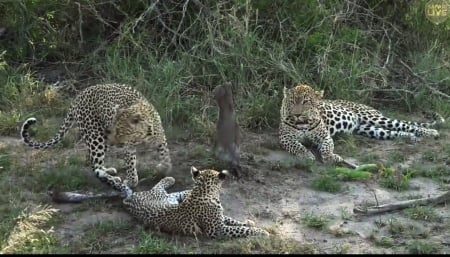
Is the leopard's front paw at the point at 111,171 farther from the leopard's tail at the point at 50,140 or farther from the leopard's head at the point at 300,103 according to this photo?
the leopard's head at the point at 300,103

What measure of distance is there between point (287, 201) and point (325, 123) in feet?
6.67

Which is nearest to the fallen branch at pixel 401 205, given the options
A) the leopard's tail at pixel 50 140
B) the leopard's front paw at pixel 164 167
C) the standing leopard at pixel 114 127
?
the leopard's front paw at pixel 164 167

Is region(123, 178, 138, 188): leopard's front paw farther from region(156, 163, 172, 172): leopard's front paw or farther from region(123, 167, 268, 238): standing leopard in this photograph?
region(123, 167, 268, 238): standing leopard

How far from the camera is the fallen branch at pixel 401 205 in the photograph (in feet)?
21.6

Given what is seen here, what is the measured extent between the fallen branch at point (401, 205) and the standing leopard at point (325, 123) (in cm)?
137

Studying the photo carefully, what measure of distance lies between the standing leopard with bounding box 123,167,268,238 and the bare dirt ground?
10 cm

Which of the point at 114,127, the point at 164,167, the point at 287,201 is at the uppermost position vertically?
the point at 114,127

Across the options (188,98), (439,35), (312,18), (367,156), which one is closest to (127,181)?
(188,98)

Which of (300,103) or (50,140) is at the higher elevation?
(300,103)

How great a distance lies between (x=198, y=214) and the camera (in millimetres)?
6113

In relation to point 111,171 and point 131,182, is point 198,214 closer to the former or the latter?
point 131,182

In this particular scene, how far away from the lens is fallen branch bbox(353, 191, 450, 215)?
6.59 meters

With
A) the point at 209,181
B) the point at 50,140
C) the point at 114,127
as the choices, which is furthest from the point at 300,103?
the point at 50,140

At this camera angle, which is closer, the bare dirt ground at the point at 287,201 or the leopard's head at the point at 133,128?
the bare dirt ground at the point at 287,201
